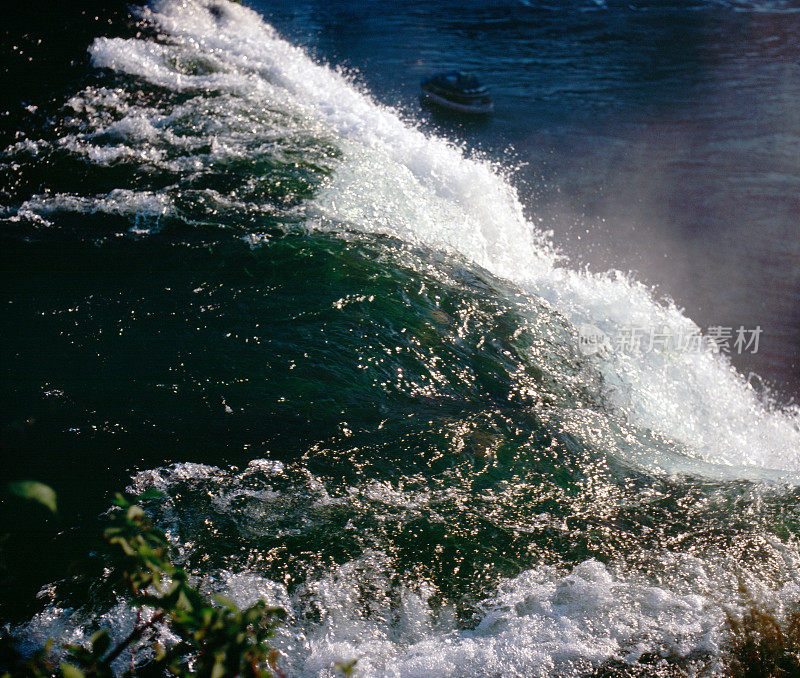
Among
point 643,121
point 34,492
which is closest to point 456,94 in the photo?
point 643,121

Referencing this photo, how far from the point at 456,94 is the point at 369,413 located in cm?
1438

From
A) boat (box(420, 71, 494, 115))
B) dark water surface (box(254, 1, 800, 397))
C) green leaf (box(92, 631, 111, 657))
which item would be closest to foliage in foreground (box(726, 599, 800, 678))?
green leaf (box(92, 631, 111, 657))

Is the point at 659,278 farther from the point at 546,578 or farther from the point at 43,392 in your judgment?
the point at 43,392

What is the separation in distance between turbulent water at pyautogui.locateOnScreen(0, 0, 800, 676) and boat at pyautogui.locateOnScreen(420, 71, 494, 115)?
28.7 ft

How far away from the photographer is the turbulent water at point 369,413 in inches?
121

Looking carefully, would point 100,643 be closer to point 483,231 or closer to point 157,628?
point 157,628

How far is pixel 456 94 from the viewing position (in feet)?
53.5

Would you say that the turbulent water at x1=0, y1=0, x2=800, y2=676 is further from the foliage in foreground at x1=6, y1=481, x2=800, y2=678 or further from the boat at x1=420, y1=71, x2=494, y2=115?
the boat at x1=420, y1=71, x2=494, y2=115

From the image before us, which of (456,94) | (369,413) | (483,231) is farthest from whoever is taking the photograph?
(456,94)

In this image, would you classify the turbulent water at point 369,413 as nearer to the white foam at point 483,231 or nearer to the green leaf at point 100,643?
the white foam at point 483,231

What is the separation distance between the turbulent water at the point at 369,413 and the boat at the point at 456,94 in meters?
8.74

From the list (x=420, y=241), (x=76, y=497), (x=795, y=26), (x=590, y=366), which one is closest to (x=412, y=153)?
(x=420, y=241)

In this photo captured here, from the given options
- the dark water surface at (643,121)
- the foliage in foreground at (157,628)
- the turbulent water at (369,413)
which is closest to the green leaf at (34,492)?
the foliage in foreground at (157,628)

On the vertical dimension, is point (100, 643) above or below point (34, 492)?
below
